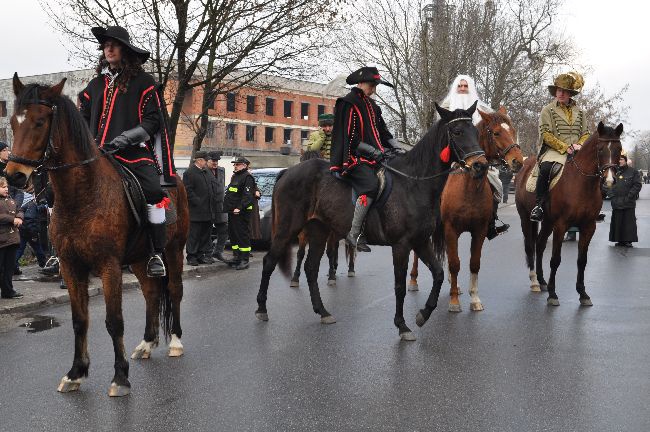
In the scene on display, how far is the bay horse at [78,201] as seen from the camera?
4.84 meters

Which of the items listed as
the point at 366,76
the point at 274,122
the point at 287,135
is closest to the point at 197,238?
the point at 366,76

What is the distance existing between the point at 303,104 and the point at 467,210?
67.9m

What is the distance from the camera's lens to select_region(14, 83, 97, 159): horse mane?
4.86 m

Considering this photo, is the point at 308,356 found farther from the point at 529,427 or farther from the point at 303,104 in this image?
the point at 303,104

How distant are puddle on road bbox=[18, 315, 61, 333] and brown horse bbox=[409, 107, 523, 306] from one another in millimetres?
4746

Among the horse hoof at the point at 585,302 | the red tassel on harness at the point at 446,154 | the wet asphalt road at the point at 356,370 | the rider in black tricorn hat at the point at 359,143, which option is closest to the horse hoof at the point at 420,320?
the wet asphalt road at the point at 356,370

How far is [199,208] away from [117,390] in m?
8.09

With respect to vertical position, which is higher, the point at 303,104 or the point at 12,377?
the point at 303,104

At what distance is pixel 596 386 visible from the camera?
555cm

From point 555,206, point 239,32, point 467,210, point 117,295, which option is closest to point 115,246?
point 117,295

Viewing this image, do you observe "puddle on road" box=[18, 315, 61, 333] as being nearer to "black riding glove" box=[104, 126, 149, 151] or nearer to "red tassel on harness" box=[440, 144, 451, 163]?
"black riding glove" box=[104, 126, 149, 151]

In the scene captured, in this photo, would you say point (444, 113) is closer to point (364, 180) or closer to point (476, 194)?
point (364, 180)

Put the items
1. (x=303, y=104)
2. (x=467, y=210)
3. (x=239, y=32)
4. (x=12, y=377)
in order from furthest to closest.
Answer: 1. (x=303, y=104)
2. (x=239, y=32)
3. (x=467, y=210)
4. (x=12, y=377)

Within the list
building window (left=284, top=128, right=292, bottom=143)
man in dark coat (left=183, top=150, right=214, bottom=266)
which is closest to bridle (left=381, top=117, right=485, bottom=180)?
man in dark coat (left=183, top=150, right=214, bottom=266)
